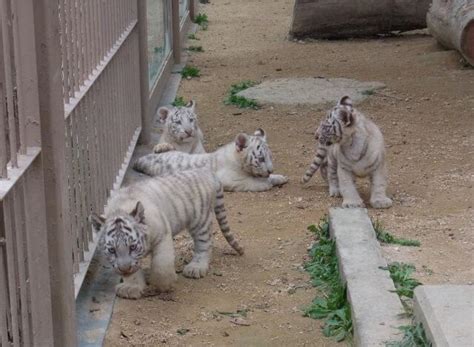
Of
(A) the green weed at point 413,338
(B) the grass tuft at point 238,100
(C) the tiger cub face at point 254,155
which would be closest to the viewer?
(A) the green weed at point 413,338

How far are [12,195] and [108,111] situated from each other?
121 inches

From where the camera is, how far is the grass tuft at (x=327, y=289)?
500 cm

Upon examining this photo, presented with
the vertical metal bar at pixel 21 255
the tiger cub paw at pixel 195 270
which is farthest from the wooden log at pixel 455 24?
the vertical metal bar at pixel 21 255

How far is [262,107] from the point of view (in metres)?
10.4

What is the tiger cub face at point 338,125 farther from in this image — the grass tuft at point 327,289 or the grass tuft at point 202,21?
the grass tuft at point 202,21

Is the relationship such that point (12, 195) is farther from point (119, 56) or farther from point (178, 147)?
point (178, 147)

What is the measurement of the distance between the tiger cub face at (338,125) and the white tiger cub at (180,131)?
59.2 inches

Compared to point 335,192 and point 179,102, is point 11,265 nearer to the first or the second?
point 335,192

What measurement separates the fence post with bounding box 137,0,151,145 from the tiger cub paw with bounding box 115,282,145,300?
11.4 feet

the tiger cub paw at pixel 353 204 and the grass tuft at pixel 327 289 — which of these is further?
the tiger cub paw at pixel 353 204

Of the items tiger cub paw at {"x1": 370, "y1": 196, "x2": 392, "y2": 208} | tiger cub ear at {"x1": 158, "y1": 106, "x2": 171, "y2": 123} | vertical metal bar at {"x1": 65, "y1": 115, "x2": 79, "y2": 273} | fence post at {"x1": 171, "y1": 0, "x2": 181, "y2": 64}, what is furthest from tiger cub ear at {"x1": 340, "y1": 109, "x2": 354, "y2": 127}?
fence post at {"x1": 171, "y1": 0, "x2": 181, "y2": 64}

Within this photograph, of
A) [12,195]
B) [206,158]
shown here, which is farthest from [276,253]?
[12,195]

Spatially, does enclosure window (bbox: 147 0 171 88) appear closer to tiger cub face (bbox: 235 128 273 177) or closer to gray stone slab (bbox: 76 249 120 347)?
tiger cub face (bbox: 235 128 273 177)

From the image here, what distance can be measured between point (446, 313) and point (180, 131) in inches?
167
